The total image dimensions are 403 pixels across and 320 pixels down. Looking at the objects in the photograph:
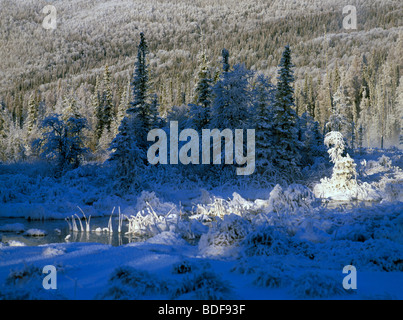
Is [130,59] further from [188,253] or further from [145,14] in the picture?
[188,253]

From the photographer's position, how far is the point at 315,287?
5.64 m

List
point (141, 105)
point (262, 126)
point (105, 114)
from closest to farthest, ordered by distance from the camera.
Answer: point (262, 126), point (141, 105), point (105, 114)

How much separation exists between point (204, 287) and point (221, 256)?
3.10 m

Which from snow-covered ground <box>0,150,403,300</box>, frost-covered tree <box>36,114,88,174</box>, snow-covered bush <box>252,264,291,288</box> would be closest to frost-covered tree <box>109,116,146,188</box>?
snow-covered ground <box>0,150,403,300</box>

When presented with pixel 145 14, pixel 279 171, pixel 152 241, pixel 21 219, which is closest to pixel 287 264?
pixel 152 241

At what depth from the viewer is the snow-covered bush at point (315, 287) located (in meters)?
5.57

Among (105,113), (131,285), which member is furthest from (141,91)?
(131,285)

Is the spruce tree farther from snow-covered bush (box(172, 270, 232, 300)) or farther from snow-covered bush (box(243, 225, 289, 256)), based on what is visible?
snow-covered bush (box(172, 270, 232, 300))

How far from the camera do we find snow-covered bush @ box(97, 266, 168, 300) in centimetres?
542

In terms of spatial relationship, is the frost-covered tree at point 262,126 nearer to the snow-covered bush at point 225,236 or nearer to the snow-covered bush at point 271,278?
the snow-covered bush at point 225,236

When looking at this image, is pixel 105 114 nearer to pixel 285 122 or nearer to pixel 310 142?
pixel 310 142

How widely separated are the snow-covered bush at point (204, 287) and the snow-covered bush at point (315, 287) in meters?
1.11

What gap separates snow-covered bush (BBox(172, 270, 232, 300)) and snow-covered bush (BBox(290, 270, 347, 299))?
1111 millimetres

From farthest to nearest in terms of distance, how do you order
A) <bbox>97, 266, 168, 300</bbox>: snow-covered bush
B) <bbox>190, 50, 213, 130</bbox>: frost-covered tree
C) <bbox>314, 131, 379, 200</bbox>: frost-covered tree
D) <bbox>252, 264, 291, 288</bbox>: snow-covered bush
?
<bbox>190, 50, 213, 130</bbox>: frost-covered tree, <bbox>314, 131, 379, 200</bbox>: frost-covered tree, <bbox>252, 264, 291, 288</bbox>: snow-covered bush, <bbox>97, 266, 168, 300</bbox>: snow-covered bush
